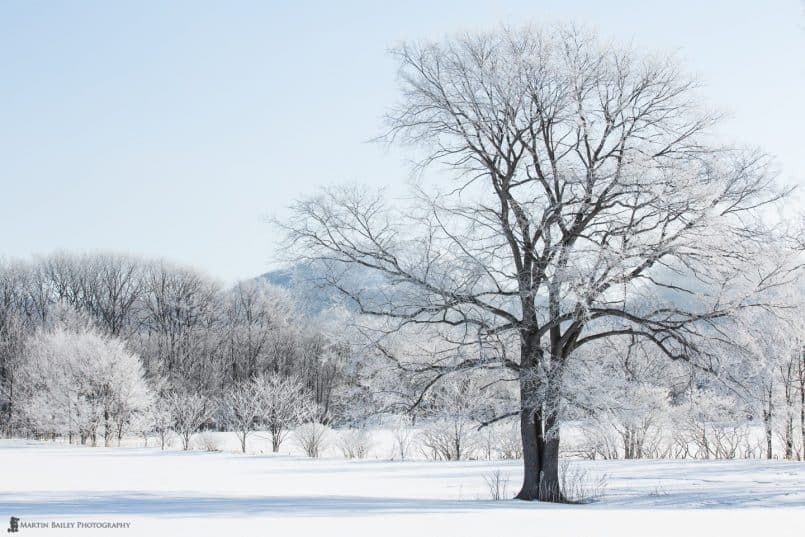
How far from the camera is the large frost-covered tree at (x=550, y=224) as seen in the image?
40.3ft

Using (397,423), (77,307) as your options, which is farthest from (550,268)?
(77,307)

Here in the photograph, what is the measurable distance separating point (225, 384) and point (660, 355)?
147ft

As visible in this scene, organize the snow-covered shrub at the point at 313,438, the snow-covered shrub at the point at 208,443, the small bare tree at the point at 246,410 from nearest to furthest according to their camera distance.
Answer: the snow-covered shrub at the point at 313,438
the snow-covered shrub at the point at 208,443
the small bare tree at the point at 246,410

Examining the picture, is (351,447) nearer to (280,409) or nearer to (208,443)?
(208,443)

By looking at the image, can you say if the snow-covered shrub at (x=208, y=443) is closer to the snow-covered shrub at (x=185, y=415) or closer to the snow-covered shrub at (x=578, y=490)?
the snow-covered shrub at (x=185, y=415)

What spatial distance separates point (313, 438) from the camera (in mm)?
27906

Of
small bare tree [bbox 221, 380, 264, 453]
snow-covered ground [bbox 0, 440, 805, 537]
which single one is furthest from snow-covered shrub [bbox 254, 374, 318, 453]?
Result: snow-covered ground [bbox 0, 440, 805, 537]

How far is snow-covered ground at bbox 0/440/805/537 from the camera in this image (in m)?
7.24

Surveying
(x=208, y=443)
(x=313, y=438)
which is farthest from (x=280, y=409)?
(x=313, y=438)

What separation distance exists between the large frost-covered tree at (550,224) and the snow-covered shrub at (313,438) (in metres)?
15.1

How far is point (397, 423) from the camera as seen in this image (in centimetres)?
1436

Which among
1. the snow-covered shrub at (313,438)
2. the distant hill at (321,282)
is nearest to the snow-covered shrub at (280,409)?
the snow-covered shrub at (313,438)

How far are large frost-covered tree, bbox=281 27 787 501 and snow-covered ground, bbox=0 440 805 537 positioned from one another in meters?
2.62

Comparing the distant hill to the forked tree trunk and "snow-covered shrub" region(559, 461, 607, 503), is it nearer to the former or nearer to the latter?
the forked tree trunk
